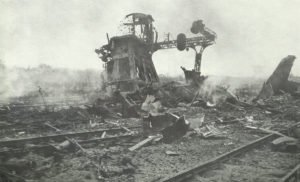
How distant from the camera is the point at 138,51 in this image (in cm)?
2375

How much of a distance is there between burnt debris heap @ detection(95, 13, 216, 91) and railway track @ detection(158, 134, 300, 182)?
1379 centimetres

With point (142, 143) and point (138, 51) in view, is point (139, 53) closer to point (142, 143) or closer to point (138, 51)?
point (138, 51)

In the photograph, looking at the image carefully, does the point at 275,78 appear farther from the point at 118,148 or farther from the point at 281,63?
the point at 118,148

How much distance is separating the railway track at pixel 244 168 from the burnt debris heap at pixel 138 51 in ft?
45.2

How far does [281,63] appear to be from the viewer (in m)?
22.6

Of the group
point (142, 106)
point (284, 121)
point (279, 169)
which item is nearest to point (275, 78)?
point (284, 121)

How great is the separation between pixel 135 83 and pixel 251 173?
16.0 meters

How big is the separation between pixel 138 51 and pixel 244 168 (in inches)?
762

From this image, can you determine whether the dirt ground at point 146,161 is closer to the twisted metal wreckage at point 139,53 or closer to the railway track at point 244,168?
the railway track at point 244,168

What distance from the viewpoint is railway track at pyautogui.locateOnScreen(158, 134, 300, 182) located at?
4.71m

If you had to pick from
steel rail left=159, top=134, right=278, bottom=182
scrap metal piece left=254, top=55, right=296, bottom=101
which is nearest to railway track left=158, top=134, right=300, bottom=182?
steel rail left=159, top=134, right=278, bottom=182

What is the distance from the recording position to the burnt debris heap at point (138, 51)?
2138cm

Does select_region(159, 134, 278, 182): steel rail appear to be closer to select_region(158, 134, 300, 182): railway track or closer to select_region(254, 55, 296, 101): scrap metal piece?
select_region(158, 134, 300, 182): railway track

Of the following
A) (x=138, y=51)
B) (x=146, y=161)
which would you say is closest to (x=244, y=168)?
(x=146, y=161)
